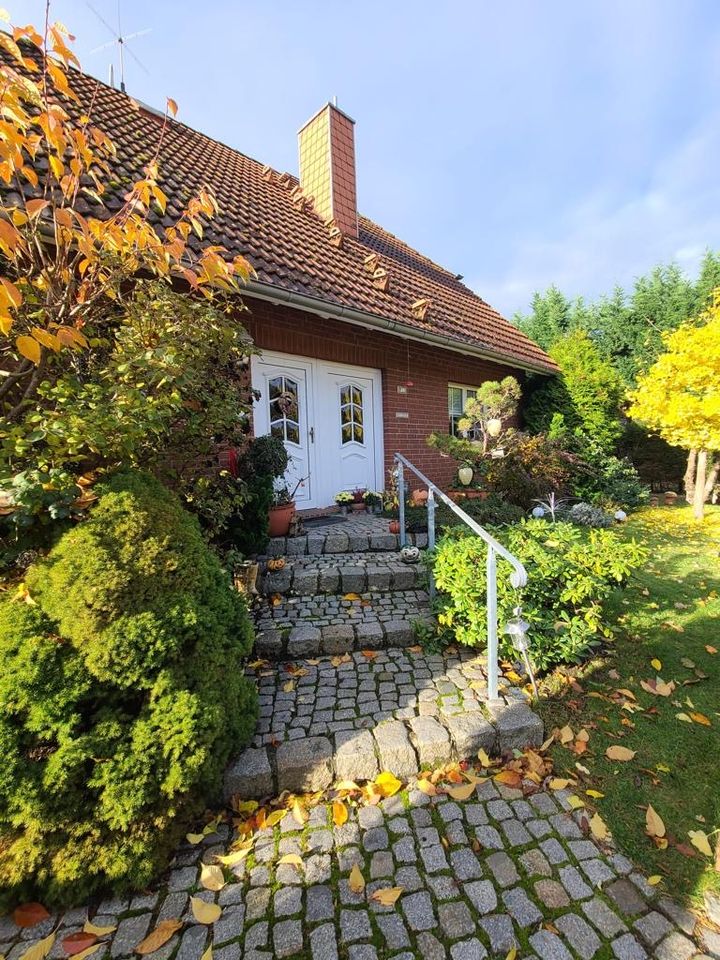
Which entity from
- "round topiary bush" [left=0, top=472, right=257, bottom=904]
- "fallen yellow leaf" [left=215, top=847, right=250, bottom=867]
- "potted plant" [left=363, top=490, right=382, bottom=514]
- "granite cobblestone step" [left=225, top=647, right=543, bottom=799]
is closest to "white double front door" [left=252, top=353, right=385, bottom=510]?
"potted plant" [left=363, top=490, right=382, bottom=514]

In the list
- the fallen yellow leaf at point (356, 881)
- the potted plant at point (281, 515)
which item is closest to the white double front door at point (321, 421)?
the potted plant at point (281, 515)

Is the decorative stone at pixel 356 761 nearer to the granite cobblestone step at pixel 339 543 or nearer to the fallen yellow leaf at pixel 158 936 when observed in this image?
the fallen yellow leaf at pixel 158 936

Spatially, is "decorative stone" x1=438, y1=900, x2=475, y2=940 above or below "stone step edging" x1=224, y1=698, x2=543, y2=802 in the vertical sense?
below

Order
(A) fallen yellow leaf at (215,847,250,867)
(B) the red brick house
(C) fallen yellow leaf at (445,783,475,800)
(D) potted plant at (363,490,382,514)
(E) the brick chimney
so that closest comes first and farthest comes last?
(A) fallen yellow leaf at (215,847,250,867)
(C) fallen yellow leaf at (445,783,475,800)
(B) the red brick house
(D) potted plant at (363,490,382,514)
(E) the brick chimney

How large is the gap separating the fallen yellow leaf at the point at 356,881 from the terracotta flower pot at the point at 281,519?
3.21 metres

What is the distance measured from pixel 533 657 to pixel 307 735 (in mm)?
1538

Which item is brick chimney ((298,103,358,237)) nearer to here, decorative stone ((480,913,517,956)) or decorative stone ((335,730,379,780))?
decorative stone ((335,730,379,780))

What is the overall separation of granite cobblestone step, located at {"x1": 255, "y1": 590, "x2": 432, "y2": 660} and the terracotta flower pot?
1022 millimetres

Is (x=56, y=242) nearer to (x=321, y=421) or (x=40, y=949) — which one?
(x=40, y=949)

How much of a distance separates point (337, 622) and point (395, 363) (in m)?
4.54

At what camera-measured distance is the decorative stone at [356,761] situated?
6.95 ft

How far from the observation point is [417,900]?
1601 mm

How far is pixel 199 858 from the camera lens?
5.91 ft

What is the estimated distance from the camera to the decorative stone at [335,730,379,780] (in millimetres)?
2119
